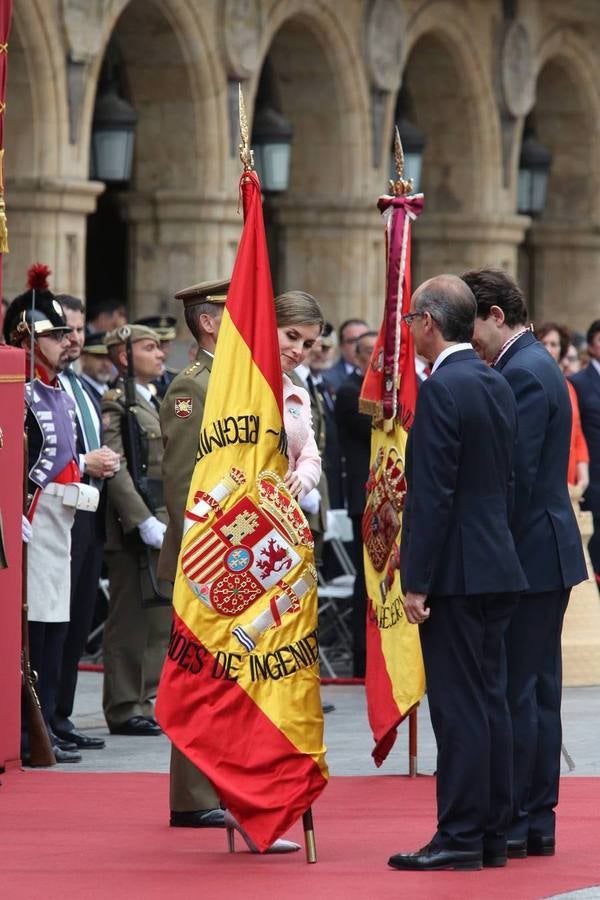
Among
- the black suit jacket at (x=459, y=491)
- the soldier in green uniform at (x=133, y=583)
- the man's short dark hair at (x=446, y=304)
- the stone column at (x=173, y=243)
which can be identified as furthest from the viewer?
the stone column at (x=173, y=243)

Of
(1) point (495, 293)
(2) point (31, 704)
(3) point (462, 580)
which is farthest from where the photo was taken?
(2) point (31, 704)

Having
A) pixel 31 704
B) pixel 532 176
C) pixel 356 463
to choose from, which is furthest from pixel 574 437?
pixel 532 176

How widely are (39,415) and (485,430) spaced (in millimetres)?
3055

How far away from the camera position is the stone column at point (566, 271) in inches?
979

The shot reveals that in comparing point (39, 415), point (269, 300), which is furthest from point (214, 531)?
point (39, 415)

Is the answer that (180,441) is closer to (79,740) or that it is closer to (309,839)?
(309,839)

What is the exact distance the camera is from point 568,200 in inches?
981

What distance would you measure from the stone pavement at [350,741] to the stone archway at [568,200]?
13896mm

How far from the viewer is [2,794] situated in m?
7.97

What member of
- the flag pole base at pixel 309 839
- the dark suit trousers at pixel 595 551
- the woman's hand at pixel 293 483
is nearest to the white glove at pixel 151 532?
the woman's hand at pixel 293 483

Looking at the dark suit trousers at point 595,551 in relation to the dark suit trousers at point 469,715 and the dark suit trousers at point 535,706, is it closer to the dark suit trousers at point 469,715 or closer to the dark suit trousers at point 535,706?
the dark suit trousers at point 535,706

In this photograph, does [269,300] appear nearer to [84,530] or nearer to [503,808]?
[503,808]

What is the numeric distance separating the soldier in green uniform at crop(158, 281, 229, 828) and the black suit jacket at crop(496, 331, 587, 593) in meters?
1.12

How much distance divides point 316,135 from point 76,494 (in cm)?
1130
